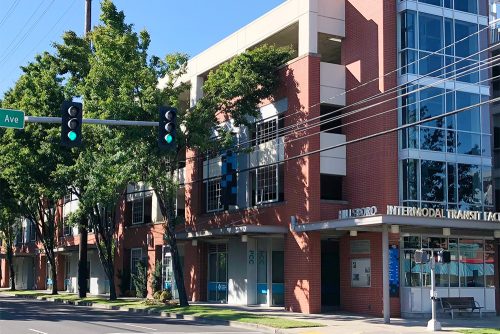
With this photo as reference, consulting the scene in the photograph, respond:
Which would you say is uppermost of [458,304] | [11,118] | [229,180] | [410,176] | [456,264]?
[229,180]

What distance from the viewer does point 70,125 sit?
1577 centimetres

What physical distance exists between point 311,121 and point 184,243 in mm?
13743

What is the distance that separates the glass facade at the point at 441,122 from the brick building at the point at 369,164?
6 centimetres

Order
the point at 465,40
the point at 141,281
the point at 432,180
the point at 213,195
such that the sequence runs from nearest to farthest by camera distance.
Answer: the point at 432,180 → the point at 465,40 → the point at 213,195 → the point at 141,281

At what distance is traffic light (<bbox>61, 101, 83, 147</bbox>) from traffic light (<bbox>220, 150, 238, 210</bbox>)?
19.2 m

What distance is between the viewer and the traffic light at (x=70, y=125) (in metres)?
15.8

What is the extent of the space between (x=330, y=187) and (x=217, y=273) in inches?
357

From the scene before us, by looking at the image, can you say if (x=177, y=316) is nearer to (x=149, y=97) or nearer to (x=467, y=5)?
(x=149, y=97)

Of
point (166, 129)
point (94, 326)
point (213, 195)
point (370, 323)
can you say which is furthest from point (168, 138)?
point (213, 195)

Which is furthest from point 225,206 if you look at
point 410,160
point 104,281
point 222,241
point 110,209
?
point 104,281

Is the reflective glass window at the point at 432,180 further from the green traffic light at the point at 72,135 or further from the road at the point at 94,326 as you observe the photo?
the green traffic light at the point at 72,135

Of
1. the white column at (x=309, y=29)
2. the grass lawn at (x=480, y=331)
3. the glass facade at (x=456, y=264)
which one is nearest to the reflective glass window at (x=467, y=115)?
the glass facade at (x=456, y=264)

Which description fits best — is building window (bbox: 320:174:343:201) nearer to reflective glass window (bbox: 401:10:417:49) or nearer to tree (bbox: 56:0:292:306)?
tree (bbox: 56:0:292:306)

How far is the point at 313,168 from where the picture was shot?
3034 cm
